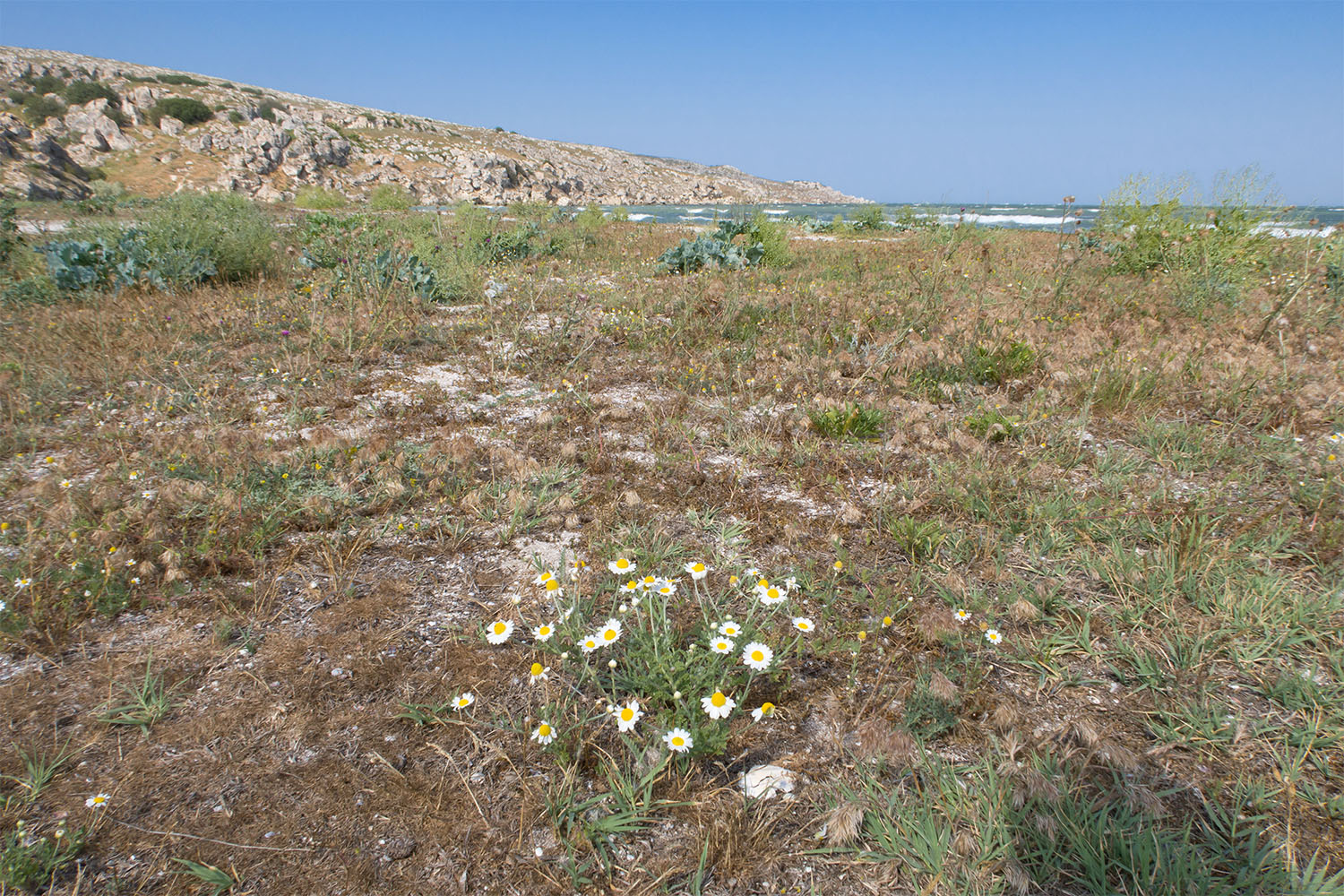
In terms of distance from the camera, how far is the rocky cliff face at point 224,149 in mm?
23609

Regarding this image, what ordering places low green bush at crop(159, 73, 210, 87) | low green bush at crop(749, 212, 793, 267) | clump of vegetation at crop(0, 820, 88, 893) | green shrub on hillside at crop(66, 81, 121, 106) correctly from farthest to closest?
low green bush at crop(159, 73, 210, 87) < green shrub on hillside at crop(66, 81, 121, 106) < low green bush at crop(749, 212, 793, 267) < clump of vegetation at crop(0, 820, 88, 893)

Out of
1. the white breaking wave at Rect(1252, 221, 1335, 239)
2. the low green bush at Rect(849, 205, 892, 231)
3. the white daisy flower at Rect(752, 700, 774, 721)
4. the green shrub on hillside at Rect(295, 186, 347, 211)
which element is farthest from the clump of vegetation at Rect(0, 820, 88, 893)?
the green shrub on hillside at Rect(295, 186, 347, 211)

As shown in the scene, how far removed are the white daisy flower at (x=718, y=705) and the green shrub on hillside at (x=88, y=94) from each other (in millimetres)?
47185

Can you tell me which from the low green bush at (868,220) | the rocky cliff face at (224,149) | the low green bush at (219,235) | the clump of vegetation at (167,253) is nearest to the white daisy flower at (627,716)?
the clump of vegetation at (167,253)

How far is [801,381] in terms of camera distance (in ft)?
15.2

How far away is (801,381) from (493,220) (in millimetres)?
8923

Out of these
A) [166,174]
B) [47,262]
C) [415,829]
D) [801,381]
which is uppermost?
[166,174]

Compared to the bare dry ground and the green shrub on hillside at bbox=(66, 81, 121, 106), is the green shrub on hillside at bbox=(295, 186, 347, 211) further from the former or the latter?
the green shrub on hillside at bbox=(66, 81, 121, 106)

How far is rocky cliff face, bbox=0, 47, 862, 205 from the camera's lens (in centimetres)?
2361

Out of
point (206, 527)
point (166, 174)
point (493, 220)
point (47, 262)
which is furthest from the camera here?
point (166, 174)

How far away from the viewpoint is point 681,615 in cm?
233

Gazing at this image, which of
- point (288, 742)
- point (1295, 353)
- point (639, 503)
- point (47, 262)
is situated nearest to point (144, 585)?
point (288, 742)

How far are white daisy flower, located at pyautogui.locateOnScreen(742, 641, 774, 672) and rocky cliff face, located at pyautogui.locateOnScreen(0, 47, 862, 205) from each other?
19.0 meters

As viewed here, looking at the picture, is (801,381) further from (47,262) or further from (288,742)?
(47,262)
